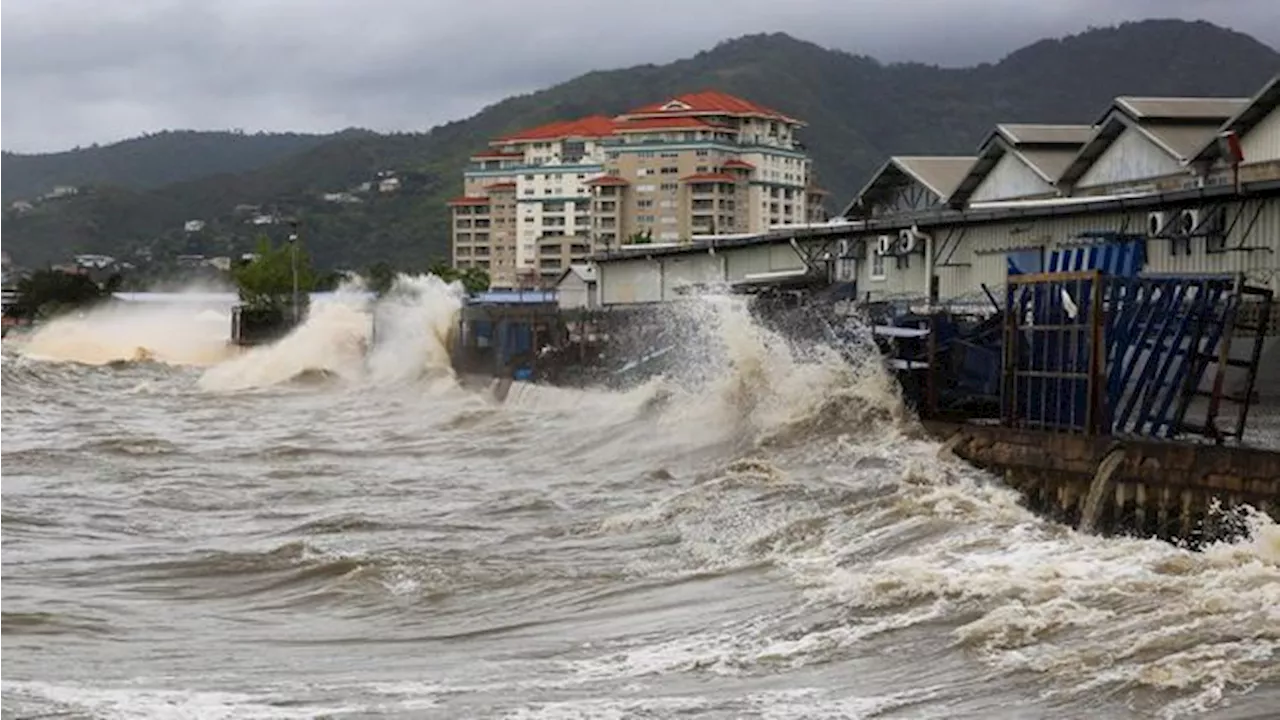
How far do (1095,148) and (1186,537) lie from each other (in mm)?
25230

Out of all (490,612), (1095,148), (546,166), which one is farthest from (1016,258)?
(546,166)

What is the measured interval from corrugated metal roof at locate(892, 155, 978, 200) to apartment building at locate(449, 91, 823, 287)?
90.0 metres

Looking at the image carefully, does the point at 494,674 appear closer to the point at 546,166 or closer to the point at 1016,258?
the point at 1016,258

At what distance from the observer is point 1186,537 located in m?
17.6

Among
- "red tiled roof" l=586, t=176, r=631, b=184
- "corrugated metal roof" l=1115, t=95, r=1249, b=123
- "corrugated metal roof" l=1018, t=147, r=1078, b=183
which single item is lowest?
"corrugated metal roof" l=1018, t=147, r=1078, b=183

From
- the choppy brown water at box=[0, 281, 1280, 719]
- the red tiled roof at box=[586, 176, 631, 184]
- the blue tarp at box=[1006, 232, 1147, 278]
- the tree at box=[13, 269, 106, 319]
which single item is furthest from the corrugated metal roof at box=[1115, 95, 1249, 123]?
the red tiled roof at box=[586, 176, 631, 184]

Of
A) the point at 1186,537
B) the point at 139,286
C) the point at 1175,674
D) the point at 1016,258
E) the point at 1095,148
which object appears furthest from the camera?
the point at 139,286

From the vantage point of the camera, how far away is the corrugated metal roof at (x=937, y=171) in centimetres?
4981

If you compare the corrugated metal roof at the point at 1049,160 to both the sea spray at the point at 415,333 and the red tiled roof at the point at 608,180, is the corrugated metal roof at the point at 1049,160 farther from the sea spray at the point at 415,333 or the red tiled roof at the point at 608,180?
the red tiled roof at the point at 608,180

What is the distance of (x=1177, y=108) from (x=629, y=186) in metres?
114

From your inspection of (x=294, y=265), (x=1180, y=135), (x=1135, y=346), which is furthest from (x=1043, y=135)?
(x=294, y=265)

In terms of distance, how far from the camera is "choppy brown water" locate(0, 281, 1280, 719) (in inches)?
484

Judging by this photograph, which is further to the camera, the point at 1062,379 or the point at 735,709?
the point at 1062,379

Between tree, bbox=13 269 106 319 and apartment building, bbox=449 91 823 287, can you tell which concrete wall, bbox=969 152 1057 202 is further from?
apartment building, bbox=449 91 823 287
